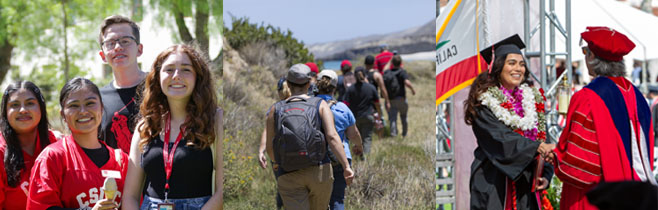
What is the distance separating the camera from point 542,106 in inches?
161

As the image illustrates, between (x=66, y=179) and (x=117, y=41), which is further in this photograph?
(x=117, y=41)

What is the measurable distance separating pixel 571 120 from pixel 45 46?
14.8m

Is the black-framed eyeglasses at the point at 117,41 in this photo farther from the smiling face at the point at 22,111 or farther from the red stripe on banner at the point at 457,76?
the red stripe on banner at the point at 457,76

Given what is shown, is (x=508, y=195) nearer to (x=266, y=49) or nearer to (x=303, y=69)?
(x=303, y=69)

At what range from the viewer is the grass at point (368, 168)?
450 centimetres

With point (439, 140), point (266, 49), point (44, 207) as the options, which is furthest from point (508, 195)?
point (266, 49)

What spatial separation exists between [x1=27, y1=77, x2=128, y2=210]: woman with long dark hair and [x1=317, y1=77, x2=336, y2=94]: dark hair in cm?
150

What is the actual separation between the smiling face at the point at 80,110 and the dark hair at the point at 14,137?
1.46 feet

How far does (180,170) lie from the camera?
289 centimetres

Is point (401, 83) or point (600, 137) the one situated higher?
point (401, 83)

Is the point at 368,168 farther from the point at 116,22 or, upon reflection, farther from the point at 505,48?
the point at 116,22

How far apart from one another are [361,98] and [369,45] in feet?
2.00

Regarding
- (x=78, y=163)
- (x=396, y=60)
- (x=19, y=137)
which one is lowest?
(x=78, y=163)

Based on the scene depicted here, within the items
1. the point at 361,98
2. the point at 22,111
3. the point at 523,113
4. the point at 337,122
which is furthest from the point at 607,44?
the point at 22,111
